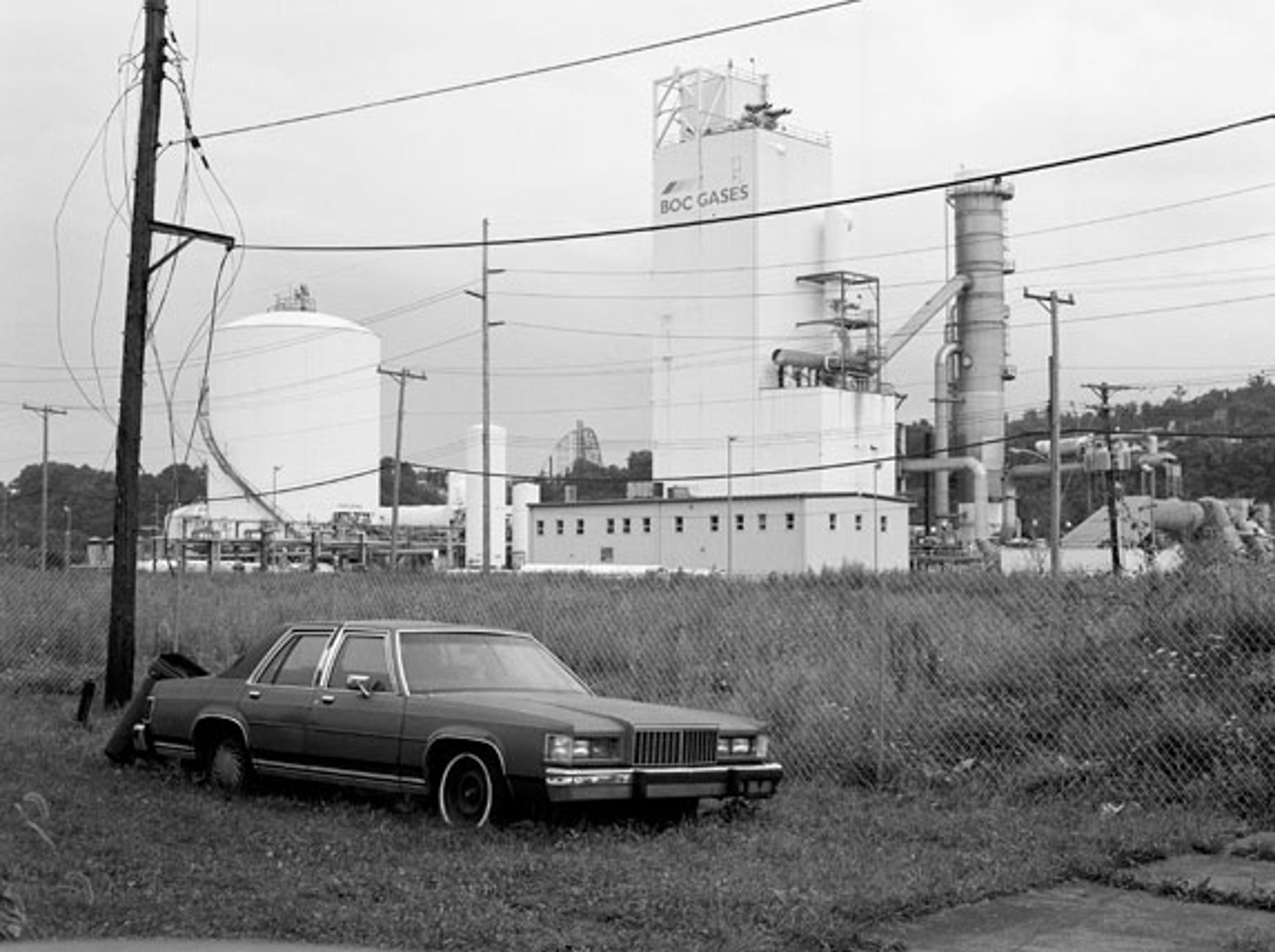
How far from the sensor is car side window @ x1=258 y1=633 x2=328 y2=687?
11.1 metres

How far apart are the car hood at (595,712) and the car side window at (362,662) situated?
1.92 feet

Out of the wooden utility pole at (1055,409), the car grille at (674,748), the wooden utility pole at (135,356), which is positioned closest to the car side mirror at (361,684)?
the car grille at (674,748)

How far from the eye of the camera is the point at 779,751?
12.8 m

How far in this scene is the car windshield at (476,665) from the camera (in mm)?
10492

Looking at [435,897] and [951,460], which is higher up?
[951,460]

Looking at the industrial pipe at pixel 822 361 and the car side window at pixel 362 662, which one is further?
the industrial pipe at pixel 822 361

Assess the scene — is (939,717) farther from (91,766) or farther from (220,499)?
(220,499)

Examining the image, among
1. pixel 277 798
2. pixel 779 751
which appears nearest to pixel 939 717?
pixel 779 751

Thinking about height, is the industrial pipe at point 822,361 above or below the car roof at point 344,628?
above

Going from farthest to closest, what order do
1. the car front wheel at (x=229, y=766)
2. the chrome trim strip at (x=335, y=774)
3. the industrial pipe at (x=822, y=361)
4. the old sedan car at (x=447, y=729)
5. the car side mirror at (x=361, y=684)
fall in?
the industrial pipe at (x=822, y=361) → the car front wheel at (x=229, y=766) → the car side mirror at (x=361, y=684) → the chrome trim strip at (x=335, y=774) → the old sedan car at (x=447, y=729)

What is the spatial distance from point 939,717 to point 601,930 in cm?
591

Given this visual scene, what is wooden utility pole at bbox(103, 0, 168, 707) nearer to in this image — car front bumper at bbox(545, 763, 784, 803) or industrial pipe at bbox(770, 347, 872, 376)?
car front bumper at bbox(545, 763, 784, 803)

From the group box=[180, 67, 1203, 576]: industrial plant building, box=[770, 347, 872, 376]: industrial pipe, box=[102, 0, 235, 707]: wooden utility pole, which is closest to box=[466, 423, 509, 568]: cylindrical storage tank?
box=[180, 67, 1203, 576]: industrial plant building

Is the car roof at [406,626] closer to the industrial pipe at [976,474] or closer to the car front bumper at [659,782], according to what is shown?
the car front bumper at [659,782]
